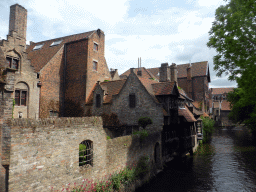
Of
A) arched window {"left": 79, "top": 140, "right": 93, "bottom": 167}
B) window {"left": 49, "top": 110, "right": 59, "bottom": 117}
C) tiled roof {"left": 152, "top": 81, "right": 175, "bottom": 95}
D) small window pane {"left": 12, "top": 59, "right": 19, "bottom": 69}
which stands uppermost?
small window pane {"left": 12, "top": 59, "right": 19, "bottom": 69}

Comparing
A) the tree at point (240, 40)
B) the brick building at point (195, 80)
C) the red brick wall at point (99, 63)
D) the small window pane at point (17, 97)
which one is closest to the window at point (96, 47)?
the red brick wall at point (99, 63)

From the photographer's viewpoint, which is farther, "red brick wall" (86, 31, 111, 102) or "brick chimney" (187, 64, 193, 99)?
"brick chimney" (187, 64, 193, 99)

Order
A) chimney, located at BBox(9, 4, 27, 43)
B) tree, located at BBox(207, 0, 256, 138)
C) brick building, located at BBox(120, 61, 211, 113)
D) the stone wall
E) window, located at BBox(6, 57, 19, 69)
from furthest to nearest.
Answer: brick building, located at BBox(120, 61, 211, 113)
chimney, located at BBox(9, 4, 27, 43)
window, located at BBox(6, 57, 19, 69)
tree, located at BBox(207, 0, 256, 138)
the stone wall

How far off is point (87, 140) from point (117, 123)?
33.4ft

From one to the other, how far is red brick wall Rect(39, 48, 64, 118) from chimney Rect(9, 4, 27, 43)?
4375mm

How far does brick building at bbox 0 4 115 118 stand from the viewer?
18.9m

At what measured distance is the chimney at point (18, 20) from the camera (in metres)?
21.2

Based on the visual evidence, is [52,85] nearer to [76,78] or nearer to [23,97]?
[76,78]

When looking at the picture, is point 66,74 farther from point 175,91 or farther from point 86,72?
point 175,91

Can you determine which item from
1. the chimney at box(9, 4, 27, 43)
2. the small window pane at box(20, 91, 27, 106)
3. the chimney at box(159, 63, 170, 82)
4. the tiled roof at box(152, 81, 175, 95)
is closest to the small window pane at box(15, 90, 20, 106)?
the small window pane at box(20, 91, 27, 106)

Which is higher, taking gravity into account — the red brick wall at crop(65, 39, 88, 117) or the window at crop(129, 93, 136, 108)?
the red brick wall at crop(65, 39, 88, 117)

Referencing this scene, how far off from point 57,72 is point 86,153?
52.7ft

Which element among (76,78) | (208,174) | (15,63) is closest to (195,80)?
(208,174)

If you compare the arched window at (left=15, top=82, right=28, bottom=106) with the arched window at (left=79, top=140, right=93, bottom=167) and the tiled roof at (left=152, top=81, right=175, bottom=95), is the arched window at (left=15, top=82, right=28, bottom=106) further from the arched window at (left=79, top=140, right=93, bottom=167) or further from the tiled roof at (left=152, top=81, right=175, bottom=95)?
the tiled roof at (left=152, top=81, right=175, bottom=95)
